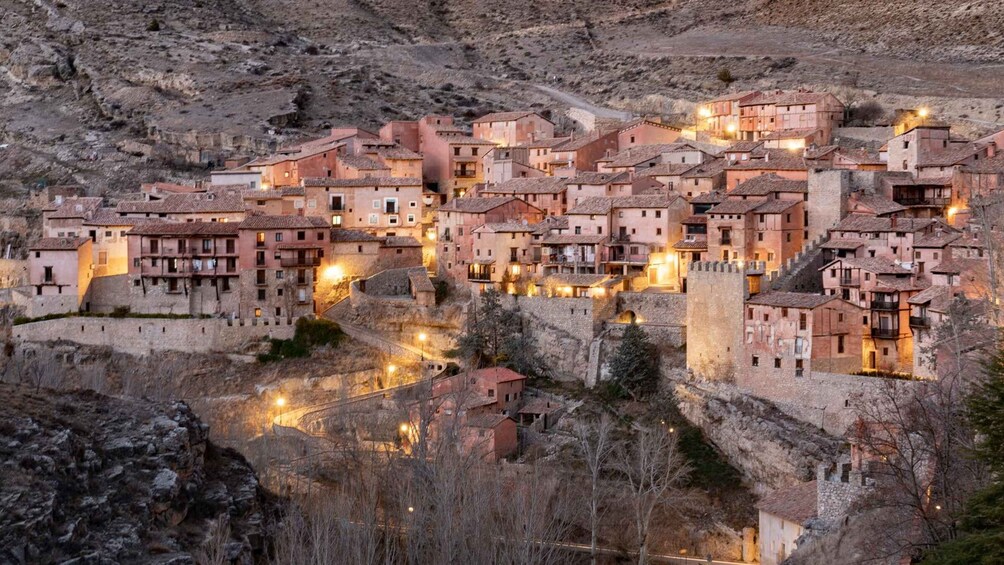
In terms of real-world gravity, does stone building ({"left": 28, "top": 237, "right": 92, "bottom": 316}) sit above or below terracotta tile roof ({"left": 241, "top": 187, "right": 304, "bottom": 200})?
below

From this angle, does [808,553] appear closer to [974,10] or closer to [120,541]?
[120,541]

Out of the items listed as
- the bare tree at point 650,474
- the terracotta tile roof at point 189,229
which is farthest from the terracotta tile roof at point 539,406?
the terracotta tile roof at point 189,229

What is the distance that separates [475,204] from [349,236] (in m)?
4.53

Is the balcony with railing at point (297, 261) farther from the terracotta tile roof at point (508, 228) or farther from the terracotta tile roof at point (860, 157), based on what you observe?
the terracotta tile roof at point (860, 157)

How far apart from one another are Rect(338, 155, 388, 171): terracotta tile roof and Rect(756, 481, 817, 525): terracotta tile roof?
25812 mm

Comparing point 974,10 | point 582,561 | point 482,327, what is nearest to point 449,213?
point 482,327

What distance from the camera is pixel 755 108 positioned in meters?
63.8

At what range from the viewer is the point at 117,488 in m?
24.0

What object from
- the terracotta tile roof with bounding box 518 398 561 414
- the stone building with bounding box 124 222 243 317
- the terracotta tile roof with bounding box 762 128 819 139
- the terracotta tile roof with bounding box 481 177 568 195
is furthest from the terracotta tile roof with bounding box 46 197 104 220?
the terracotta tile roof with bounding box 762 128 819 139

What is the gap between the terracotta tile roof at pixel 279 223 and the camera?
52150 mm

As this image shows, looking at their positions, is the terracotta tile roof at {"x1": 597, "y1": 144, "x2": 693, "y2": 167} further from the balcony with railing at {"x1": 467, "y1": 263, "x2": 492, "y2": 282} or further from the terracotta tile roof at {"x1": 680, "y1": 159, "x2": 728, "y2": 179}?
the balcony with railing at {"x1": 467, "y1": 263, "x2": 492, "y2": 282}

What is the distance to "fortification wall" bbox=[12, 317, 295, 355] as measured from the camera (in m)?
51.2

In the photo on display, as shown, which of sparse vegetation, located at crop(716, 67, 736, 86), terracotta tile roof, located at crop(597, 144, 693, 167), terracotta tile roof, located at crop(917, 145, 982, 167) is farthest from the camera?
sparse vegetation, located at crop(716, 67, 736, 86)

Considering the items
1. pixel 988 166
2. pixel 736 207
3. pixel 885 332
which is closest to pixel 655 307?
pixel 736 207
